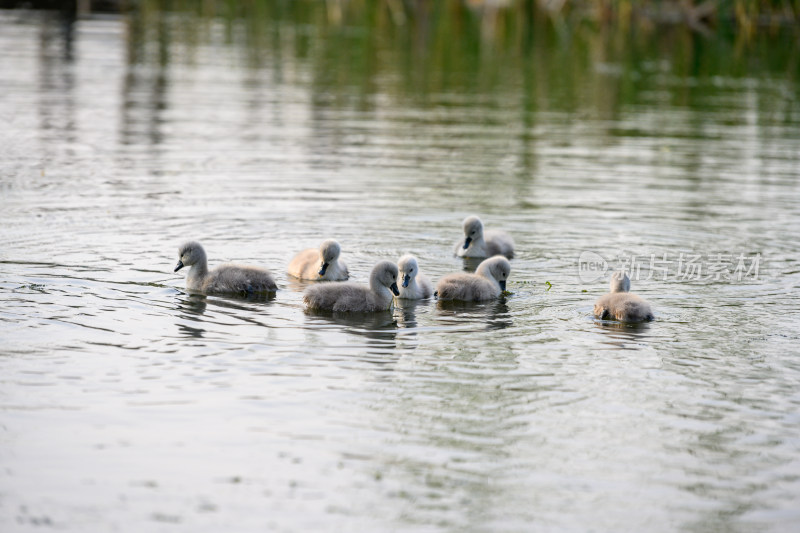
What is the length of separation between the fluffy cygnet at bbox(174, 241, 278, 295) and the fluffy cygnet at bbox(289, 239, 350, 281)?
394mm

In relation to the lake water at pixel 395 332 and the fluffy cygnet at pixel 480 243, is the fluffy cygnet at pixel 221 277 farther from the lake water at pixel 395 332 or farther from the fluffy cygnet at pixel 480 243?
the fluffy cygnet at pixel 480 243

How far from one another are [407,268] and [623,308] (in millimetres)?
1678

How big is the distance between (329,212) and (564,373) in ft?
18.6

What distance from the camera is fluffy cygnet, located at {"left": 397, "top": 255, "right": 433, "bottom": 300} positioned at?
9.37 m

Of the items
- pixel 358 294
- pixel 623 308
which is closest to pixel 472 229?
pixel 358 294

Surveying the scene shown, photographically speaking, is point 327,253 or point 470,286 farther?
point 327,253

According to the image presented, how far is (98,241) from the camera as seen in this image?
444 inches

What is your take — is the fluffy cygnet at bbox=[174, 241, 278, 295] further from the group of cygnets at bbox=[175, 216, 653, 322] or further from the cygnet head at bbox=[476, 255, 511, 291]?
the cygnet head at bbox=[476, 255, 511, 291]

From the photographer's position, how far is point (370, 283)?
9.38 m

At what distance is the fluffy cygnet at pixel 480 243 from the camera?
1106 centimetres

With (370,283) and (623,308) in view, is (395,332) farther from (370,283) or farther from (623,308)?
(623,308)

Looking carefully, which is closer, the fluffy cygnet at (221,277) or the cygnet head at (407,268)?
the cygnet head at (407,268)

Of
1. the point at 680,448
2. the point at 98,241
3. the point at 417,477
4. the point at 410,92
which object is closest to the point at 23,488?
the point at 417,477

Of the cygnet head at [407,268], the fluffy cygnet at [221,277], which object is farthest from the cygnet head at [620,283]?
the fluffy cygnet at [221,277]
